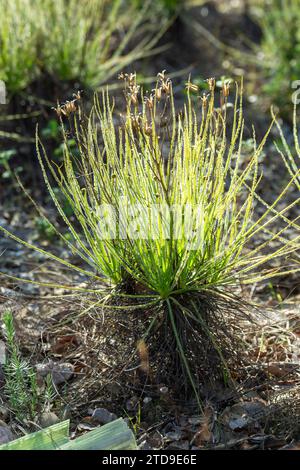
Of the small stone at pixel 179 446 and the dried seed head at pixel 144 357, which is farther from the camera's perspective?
the dried seed head at pixel 144 357

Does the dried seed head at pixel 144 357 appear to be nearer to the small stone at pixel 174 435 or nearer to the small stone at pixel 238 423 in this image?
the small stone at pixel 174 435

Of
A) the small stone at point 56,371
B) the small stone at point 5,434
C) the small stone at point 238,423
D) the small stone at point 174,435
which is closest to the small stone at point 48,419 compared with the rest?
the small stone at point 5,434

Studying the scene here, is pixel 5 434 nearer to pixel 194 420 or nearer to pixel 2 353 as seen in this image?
pixel 2 353

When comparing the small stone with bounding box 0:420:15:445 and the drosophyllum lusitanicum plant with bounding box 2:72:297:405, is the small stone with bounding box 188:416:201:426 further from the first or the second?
the small stone with bounding box 0:420:15:445

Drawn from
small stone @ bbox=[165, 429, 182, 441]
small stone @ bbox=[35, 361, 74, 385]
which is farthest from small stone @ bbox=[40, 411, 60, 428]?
small stone @ bbox=[165, 429, 182, 441]

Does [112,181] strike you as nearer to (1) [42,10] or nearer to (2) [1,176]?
(2) [1,176]
